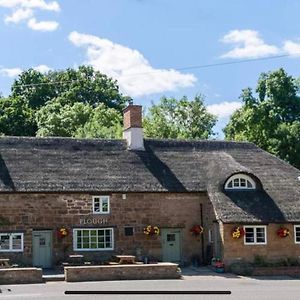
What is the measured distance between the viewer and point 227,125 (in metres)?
60.3

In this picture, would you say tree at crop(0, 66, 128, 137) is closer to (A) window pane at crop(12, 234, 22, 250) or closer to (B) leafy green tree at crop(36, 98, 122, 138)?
(B) leafy green tree at crop(36, 98, 122, 138)

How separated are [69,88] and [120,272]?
54402 mm

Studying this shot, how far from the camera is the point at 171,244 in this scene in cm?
3684

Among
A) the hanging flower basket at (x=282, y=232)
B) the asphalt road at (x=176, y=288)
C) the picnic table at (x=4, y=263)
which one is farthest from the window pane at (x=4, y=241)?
the hanging flower basket at (x=282, y=232)

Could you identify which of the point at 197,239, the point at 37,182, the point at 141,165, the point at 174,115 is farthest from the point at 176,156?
the point at 174,115

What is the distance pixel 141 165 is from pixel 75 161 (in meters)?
3.77

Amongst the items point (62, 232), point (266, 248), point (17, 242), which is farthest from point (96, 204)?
point (266, 248)

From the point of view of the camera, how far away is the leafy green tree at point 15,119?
6650 cm

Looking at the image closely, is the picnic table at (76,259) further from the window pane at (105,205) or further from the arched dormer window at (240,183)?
the arched dormer window at (240,183)

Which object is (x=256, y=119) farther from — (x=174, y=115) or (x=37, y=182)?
(x=37, y=182)

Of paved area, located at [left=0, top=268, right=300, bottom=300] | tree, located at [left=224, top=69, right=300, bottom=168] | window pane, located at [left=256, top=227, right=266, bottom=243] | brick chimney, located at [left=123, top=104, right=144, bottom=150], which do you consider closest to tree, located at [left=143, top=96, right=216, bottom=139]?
tree, located at [left=224, top=69, right=300, bottom=168]

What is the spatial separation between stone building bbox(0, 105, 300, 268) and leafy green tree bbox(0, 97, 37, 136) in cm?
2915

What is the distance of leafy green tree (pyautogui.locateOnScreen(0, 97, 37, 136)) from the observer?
6650cm

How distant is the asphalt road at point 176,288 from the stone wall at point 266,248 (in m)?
3.58
